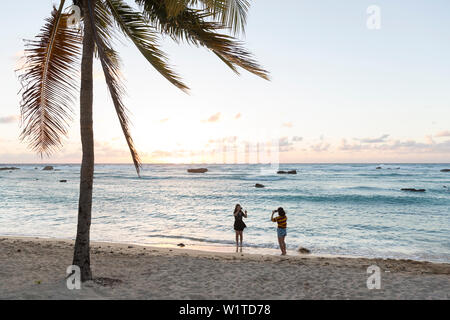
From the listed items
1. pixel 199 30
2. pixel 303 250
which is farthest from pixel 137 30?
pixel 303 250

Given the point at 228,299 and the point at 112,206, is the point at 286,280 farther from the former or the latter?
the point at 112,206

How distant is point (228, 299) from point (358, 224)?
17039 millimetres

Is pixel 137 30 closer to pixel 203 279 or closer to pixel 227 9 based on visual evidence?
pixel 227 9

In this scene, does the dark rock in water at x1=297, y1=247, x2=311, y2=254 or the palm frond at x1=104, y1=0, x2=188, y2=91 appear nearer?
the palm frond at x1=104, y1=0, x2=188, y2=91

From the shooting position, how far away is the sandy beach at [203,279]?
22.4ft

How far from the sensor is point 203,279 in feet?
26.6

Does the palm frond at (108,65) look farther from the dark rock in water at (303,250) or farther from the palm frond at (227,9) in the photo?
the dark rock in water at (303,250)

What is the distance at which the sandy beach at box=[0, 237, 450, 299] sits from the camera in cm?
682

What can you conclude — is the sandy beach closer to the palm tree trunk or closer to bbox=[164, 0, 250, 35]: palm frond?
the palm tree trunk

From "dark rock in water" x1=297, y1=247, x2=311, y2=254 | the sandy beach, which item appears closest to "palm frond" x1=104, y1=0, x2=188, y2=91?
the sandy beach

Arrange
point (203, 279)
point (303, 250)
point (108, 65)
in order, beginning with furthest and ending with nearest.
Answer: point (303, 250), point (203, 279), point (108, 65)

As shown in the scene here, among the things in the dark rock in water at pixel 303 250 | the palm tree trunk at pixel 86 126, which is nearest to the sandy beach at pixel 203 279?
the palm tree trunk at pixel 86 126

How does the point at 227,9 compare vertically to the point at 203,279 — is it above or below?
above
